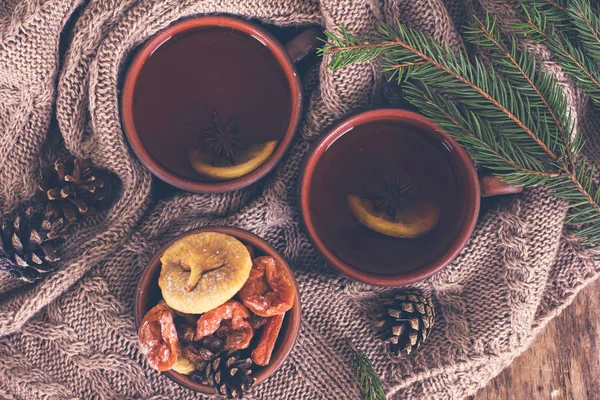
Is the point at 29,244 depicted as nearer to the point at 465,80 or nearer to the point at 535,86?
the point at 465,80

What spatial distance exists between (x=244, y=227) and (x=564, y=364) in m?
0.73

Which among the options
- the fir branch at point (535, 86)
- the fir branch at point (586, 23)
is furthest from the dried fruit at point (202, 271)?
the fir branch at point (586, 23)

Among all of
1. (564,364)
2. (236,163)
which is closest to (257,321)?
(236,163)

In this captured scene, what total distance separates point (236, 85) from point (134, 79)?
178 mm

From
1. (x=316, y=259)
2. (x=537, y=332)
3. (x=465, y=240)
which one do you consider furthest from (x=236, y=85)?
(x=537, y=332)

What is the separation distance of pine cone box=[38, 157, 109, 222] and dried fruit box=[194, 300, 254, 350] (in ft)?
1.08

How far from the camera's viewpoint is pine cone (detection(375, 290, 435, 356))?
40.8 inches

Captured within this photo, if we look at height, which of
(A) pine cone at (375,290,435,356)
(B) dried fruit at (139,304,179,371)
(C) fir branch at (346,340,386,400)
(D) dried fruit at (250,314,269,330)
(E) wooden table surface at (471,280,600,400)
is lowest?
(E) wooden table surface at (471,280,600,400)

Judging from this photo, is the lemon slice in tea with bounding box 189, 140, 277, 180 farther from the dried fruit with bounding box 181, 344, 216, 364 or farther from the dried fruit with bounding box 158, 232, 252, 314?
the dried fruit with bounding box 181, 344, 216, 364

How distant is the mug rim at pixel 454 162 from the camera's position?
0.97m

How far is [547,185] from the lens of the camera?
3.09 ft

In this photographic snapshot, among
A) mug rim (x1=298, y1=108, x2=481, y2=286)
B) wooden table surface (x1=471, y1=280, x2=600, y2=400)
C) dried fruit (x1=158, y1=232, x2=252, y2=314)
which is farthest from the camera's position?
wooden table surface (x1=471, y1=280, x2=600, y2=400)

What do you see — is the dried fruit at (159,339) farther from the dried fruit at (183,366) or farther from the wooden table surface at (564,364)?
the wooden table surface at (564,364)

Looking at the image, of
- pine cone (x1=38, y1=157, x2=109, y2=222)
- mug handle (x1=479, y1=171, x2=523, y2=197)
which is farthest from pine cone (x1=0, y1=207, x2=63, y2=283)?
mug handle (x1=479, y1=171, x2=523, y2=197)
